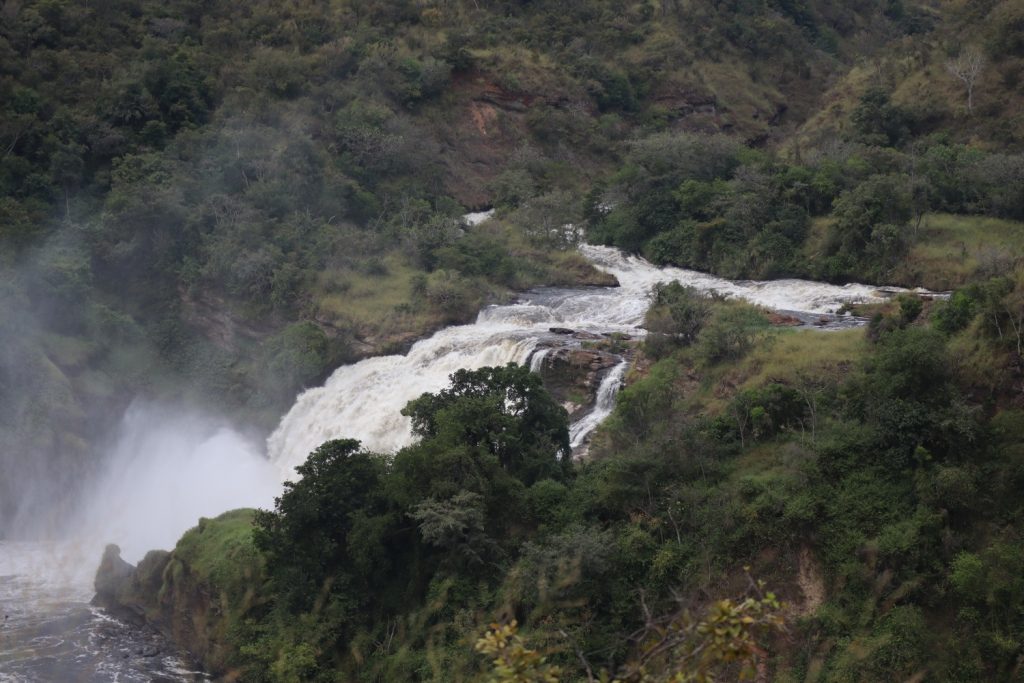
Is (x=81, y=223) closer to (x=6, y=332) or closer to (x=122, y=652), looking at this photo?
(x=6, y=332)

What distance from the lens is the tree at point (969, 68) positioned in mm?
41062

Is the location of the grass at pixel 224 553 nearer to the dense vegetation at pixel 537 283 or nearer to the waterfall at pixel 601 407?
the dense vegetation at pixel 537 283

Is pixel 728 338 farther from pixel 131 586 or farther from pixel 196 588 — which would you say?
pixel 131 586

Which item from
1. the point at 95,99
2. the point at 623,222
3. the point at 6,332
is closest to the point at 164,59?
the point at 95,99

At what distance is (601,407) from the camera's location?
83.6ft

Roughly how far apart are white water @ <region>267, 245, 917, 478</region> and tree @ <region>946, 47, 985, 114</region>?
48.6 ft

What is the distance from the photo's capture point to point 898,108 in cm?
4216

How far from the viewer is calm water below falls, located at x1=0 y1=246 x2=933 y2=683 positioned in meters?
23.0

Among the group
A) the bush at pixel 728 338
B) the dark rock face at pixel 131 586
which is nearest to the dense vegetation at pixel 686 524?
the bush at pixel 728 338

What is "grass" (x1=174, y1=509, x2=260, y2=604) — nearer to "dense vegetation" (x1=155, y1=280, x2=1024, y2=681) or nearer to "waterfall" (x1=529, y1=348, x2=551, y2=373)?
"dense vegetation" (x1=155, y1=280, x2=1024, y2=681)

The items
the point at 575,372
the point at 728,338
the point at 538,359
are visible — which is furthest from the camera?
the point at 538,359

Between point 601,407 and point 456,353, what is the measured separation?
618cm

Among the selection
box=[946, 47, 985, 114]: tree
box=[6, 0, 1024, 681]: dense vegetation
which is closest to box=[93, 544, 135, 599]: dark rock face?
box=[6, 0, 1024, 681]: dense vegetation

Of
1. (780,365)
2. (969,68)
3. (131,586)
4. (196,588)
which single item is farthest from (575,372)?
(969,68)
